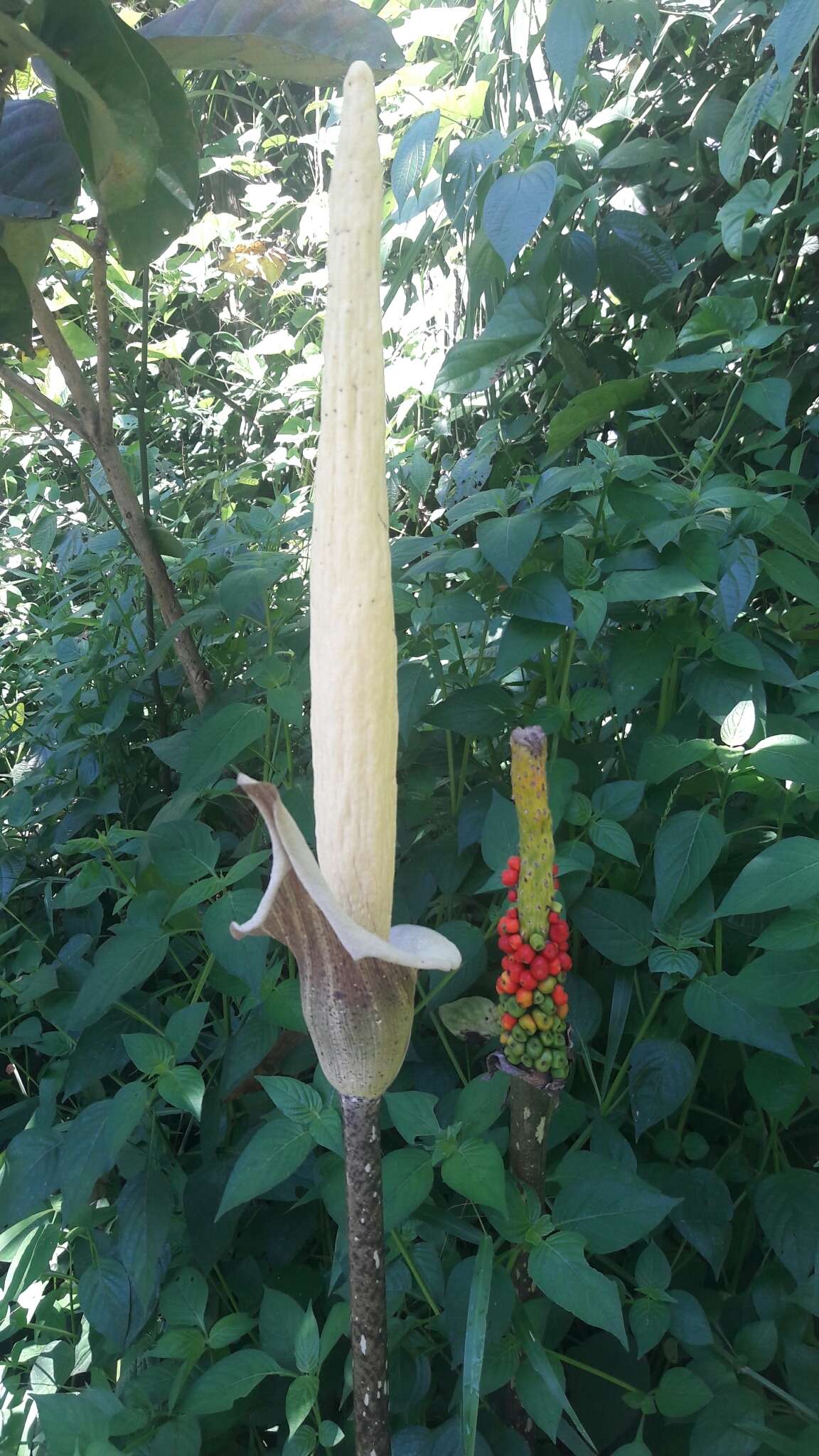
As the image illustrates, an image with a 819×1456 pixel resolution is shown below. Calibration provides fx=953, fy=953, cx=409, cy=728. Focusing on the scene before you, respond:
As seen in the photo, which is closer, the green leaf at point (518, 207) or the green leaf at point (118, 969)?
the green leaf at point (118, 969)

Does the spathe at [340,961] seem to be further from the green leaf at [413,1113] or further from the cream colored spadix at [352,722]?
the green leaf at [413,1113]

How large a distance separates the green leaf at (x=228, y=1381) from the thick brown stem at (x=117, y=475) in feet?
1.87

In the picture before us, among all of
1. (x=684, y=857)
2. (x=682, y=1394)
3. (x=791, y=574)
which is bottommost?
(x=682, y=1394)

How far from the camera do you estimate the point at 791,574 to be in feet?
2.55

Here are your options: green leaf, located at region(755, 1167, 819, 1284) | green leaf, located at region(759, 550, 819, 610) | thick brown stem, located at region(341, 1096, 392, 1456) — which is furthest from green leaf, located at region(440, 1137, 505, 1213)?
green leaf, located at region(759, 550, 819, 610)

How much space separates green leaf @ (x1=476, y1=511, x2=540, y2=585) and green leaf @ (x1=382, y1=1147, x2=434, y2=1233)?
41cm

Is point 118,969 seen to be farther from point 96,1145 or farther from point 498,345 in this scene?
point 498,345

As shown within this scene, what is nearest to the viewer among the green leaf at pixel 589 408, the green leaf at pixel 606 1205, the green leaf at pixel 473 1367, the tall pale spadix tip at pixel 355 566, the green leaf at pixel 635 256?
the tall pale spadix tip at pixel 355 566

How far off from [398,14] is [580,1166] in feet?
4.92

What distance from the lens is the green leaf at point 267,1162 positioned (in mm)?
550

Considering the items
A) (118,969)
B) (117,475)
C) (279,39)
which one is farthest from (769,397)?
(118,969)

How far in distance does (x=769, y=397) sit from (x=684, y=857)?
1.46 ft

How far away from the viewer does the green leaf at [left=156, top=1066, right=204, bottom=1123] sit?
62 cm

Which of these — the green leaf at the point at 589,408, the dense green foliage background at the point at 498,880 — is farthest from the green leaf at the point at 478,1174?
the green leaf at the point at 589,408
